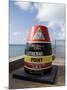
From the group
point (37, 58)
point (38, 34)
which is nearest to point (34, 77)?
point (37, 58)

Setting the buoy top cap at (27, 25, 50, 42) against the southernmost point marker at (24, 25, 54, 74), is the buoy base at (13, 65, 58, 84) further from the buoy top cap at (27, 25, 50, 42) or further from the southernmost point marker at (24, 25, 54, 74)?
the buoy top cap at (27, 25, 50, 42)

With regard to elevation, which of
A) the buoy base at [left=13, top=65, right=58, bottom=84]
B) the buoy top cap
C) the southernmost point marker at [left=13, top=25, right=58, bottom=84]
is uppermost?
the buoy top cap

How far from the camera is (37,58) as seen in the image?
3.78ft

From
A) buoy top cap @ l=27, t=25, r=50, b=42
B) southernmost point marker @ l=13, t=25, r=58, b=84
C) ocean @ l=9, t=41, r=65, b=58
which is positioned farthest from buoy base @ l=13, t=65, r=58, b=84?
buoy top cap @ l=27, t=25, r=50, b=42

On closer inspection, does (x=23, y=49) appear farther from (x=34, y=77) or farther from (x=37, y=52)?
(x=34, y=77)

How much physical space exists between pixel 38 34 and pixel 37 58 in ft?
0.53

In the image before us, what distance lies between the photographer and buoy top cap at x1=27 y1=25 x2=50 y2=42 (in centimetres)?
115

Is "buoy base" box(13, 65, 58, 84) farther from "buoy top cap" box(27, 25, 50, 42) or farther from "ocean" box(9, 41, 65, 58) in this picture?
"buoy top cap" box(27, 25, 50, 42)

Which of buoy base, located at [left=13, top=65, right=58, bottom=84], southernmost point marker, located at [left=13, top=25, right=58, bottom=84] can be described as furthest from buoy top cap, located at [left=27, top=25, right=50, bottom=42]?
buoy base, located at [left=13, top=65, right=58, bottom=84]

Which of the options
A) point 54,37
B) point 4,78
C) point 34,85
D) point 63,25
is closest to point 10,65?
point 4,78

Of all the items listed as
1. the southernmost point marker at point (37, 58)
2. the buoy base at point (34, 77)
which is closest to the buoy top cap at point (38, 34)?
the southernmost point marker at point (37, 58)

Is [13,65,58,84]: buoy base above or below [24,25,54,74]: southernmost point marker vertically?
below

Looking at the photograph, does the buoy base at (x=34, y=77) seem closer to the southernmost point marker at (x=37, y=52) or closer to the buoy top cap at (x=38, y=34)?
the southernmost point marker at (x=37, y=52)

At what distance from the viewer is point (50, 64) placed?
1188 mm
